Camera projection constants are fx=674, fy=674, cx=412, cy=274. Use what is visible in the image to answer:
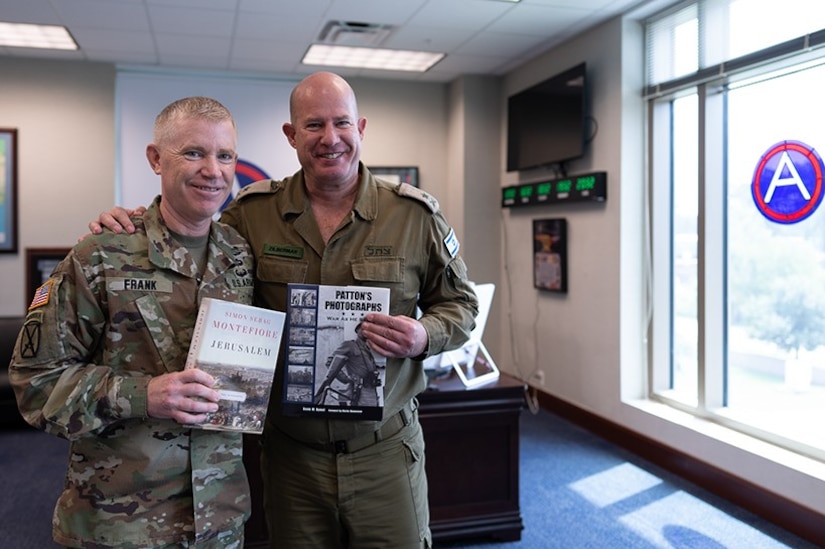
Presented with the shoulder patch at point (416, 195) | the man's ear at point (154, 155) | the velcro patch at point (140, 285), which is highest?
the man's ear at point (154, 155)

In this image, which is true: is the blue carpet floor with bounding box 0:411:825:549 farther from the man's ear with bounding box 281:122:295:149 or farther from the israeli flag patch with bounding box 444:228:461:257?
the man's ear with bounding box 281:122:295:149

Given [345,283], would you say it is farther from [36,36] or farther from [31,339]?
[36,36]

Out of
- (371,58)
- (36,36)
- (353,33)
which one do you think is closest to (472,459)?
(353,33)

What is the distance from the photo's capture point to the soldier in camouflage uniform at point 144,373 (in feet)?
4.19

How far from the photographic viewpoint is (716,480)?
368 centimetres

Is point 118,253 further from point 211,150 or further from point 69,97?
point 69,97

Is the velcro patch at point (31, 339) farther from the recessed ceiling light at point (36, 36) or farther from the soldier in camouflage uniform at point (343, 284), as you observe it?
the recessed ceiling light at point (36, 36)

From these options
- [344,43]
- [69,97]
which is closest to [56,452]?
[69,97]

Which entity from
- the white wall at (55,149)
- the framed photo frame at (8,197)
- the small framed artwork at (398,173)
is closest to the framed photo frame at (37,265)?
the white wall at (55,149)

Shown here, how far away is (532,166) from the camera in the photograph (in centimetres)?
545

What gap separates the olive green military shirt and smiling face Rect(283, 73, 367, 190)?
4.9 inches

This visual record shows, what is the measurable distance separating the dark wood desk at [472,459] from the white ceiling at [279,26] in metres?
2.54

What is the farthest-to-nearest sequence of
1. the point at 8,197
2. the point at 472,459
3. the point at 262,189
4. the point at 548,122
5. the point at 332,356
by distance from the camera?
the point at 8,197
the point at 548,122
the point at 472,459
the point at 262,189
the point at 332,356

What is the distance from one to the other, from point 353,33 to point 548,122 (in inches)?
63.9
